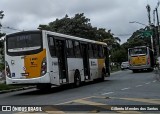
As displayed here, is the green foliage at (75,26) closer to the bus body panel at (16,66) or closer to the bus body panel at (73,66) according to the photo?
the bus body panel at (73,66)

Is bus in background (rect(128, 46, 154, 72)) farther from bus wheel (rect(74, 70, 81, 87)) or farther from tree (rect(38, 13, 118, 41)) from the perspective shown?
bus wheel (rect(74, 70, 81, 87))

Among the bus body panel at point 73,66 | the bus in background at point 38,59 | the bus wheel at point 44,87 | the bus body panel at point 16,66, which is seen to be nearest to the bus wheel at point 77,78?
the bus body panel at point 73,66

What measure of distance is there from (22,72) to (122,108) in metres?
12.6

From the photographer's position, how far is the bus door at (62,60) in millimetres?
21969

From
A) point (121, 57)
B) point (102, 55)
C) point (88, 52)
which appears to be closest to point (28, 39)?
point (88, 52)

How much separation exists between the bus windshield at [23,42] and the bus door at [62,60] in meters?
1.71

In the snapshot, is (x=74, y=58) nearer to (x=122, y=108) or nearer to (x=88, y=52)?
(x=88, y=52)

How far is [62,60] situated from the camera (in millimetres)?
22516

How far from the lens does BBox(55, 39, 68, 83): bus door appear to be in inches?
865

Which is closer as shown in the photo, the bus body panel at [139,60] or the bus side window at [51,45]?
the bus side window at [51,45]

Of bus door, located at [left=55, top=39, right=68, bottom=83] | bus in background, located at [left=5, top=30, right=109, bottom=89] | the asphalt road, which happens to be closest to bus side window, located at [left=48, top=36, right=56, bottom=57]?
bus in background, located at [left=5, top=30, right=109, bottom=89]

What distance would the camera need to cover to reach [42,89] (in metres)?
23.3

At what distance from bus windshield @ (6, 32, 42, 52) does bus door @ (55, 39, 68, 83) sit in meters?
1.71

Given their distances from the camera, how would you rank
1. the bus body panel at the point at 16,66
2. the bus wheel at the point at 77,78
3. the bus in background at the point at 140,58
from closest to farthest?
the bus body panel at the point at 16,66 < the bus wheel at the point at 77,78 < the bus in background at the point at 140,58
